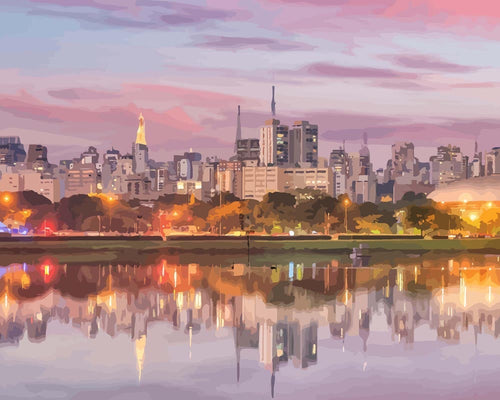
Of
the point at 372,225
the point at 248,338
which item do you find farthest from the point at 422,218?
the point at 248,338

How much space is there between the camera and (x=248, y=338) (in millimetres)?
35406

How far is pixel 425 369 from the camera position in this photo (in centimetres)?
2891

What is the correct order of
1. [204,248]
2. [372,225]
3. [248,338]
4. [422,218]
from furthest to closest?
[372,225] → [422,218] → [204,248] → [248,338]

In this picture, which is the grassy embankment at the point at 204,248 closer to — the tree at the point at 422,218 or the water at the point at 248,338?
the tree at the point at 422,218

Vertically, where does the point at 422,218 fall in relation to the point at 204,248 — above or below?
above

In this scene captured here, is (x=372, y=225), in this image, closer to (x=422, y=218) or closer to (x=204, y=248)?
(x=422, y=218)

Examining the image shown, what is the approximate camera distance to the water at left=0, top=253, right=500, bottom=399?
86.8 ft

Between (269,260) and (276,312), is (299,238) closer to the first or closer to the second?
(269,260)

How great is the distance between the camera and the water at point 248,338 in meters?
26.5

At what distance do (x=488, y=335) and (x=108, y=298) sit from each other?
23.9m

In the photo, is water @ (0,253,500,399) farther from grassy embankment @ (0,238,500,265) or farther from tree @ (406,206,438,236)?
tree @ (406,206,438,236)

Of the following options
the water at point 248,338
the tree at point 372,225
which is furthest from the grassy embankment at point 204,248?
the tree at point 372,225

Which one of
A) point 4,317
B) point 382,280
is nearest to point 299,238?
point 382,280

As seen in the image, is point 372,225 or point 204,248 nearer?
point 204,248
